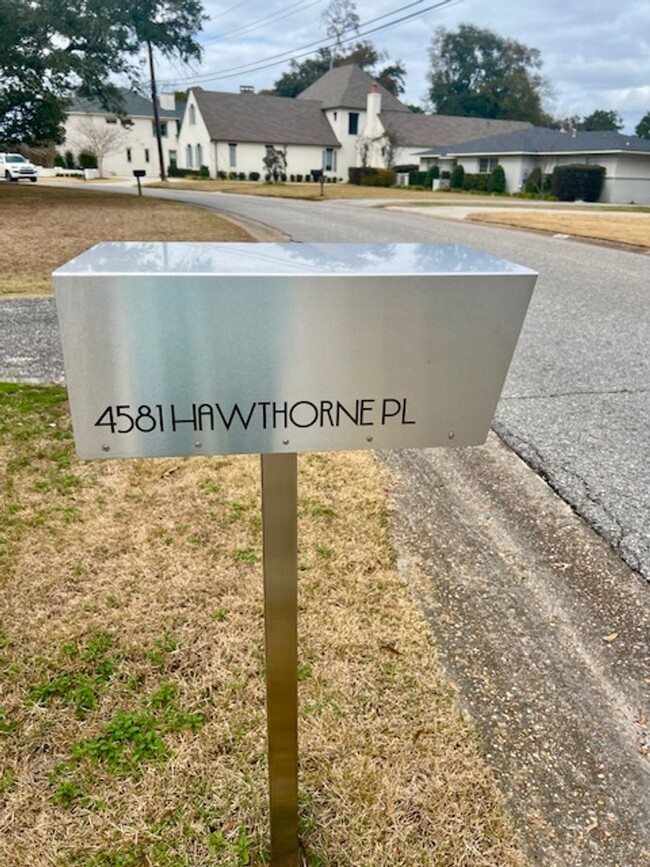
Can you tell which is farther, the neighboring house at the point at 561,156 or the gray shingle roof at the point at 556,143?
the gray shingle roof at the point at 556,143

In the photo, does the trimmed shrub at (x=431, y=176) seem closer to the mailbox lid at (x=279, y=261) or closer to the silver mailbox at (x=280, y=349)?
the mailbox lid at (x=279, y=261)

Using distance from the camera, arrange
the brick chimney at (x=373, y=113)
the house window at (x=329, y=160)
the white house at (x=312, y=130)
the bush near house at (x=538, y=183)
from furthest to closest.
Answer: the house window at (x=329, y=160), the brick chimney at (x=373, y=113), the white house at (x=312, y=130), the bush near house at (x=538, y=183)

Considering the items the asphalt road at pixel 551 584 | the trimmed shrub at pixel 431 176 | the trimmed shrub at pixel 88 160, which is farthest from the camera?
the trimmed shrub at pixel 88 160

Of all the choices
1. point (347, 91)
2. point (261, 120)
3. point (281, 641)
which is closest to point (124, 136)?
point (261, 120)

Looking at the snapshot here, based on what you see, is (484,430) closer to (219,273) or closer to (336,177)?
(219,273)

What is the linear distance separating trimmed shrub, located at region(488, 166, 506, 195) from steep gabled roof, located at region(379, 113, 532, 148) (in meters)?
10.5

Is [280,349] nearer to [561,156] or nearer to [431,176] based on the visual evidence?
[561,156]

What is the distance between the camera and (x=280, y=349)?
1.12 metres

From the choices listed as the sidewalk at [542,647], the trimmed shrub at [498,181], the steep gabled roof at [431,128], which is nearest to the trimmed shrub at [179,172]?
the steep gabled roof at [431,128]

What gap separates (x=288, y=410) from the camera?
3.86 feet

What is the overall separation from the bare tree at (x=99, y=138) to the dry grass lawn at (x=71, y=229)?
2830 cm

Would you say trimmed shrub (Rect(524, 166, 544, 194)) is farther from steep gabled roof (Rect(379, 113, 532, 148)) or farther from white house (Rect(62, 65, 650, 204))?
steep gabled roof (Rect(379, 113, 532, 148))

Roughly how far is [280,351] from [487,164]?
40.8 m

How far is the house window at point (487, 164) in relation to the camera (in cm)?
3727
